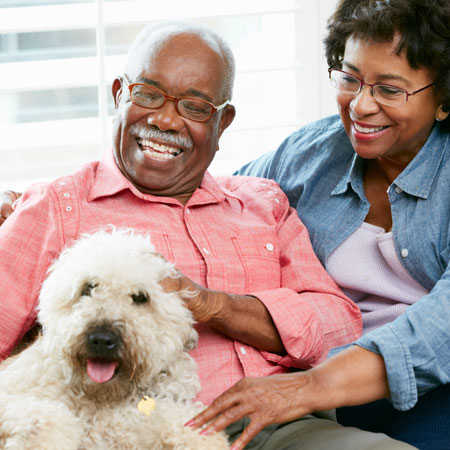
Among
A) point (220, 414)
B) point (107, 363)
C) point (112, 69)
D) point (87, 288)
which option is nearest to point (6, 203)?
point (87, 288)

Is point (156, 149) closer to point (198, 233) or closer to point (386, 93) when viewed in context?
point (198, 233)

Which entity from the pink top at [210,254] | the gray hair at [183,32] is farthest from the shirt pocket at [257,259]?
the gray hair at [183,32]

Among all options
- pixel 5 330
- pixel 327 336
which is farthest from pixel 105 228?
pixel 327 336

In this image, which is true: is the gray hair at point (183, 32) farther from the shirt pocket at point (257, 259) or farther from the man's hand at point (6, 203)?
the man's hand at point (6, 203)

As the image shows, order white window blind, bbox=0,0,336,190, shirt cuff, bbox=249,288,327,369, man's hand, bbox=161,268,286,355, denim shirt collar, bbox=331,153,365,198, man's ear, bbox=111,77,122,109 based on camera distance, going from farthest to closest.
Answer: white window blind, bbox=0,0,336,190
denim shirt collar, bbox=331,153,365,198
man's ear, bbox=111,77,122,109
shirt cuff, bbox=249,288,327,369
man's hand, bbox=161,268,286,355

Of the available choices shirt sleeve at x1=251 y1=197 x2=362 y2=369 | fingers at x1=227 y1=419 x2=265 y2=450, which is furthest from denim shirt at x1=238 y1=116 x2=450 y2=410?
fingers at x1=227 y1=419 x2=265 y2=450

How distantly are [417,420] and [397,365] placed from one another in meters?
0.28

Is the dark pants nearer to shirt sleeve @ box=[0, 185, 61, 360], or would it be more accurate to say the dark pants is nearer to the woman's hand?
the woman's hand

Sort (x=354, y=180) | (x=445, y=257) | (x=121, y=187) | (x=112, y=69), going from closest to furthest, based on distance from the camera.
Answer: (x=121, y=187)
(x=445, y=257)
(x=354, y=180)
(x=112, y=69)

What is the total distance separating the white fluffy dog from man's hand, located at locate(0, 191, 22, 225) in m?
0.49

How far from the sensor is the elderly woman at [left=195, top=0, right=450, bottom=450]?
1742 millimetres

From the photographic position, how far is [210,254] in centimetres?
191

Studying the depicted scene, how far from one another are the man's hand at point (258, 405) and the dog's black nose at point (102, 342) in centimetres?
24

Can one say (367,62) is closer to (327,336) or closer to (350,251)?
(350,251)
